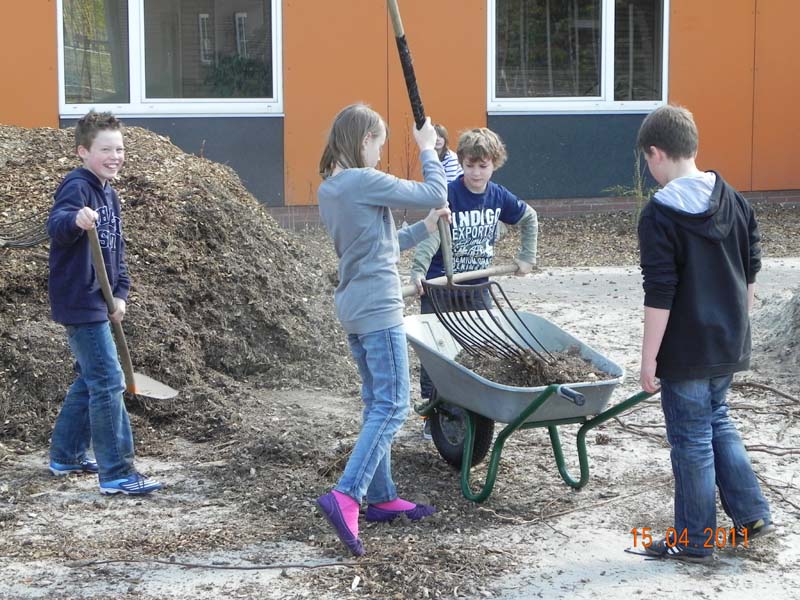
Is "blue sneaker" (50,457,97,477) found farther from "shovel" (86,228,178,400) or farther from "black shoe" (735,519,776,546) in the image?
"black shoe" (735,519,776,546)

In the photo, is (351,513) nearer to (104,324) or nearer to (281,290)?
(104,324)

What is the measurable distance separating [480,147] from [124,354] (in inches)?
72.2

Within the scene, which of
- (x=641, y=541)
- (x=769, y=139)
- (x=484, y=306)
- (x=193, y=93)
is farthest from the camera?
(x=769, y=139)

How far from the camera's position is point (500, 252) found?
1141cm

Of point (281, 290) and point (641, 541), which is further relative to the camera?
point (281, 290)

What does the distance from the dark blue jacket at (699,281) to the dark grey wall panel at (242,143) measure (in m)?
8.73

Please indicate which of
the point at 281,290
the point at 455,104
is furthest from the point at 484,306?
the point at 455,104

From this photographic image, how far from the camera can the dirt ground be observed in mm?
3945

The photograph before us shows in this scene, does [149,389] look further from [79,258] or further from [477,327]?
[477,327]

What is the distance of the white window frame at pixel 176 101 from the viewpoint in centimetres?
1208

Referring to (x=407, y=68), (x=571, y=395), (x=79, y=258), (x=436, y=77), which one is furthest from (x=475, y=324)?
(x=436, y=77)

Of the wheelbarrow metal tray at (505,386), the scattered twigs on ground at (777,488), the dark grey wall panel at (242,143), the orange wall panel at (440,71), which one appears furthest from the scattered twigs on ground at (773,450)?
the dark grey wall panel at (242,143)

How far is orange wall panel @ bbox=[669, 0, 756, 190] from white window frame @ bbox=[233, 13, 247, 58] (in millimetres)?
4826

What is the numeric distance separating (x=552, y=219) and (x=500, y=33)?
7.12 ft
